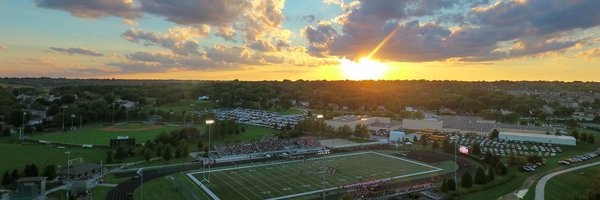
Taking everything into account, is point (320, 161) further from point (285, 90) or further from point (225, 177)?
point (285, 90)

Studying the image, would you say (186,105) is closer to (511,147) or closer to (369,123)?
(369,123)

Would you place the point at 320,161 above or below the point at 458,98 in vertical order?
below

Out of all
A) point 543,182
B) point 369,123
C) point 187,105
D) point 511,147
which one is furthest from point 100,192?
point 187,105

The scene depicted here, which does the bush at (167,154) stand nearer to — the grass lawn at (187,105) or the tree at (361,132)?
the tree at (361,132)

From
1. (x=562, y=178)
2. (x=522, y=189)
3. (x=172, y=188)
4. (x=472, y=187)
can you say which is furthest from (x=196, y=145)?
(x=562, y=178)

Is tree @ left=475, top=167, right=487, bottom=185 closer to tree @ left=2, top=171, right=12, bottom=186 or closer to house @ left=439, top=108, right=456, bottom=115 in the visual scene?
tree @ left=2, top=171, right=12, bottom=186

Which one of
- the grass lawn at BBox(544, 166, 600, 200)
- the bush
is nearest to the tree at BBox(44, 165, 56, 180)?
the bush
